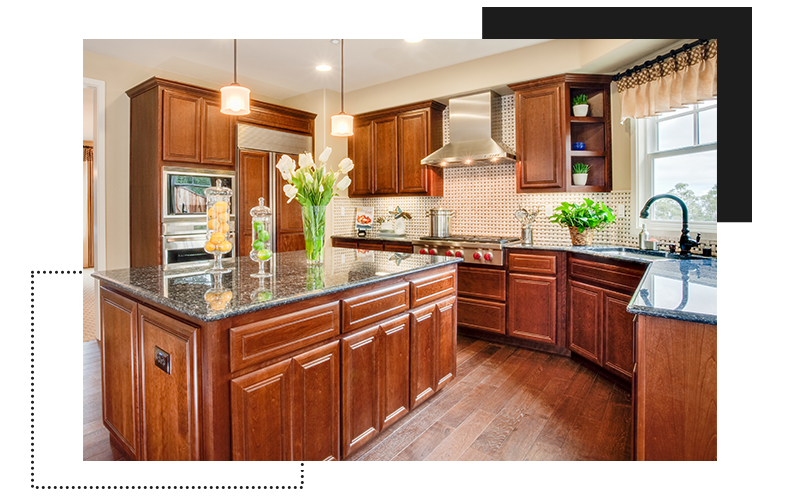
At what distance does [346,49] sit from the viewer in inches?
152

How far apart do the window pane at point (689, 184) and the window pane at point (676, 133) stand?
0.34ft

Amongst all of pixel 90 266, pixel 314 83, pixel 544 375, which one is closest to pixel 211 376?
pixel 544 375

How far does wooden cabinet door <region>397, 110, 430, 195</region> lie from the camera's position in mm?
4547

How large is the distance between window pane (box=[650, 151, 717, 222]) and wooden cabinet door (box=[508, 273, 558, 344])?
1072mm

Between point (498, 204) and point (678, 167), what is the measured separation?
1621 millimetres

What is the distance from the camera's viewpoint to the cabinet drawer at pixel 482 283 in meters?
3.75

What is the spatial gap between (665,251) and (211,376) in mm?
3245

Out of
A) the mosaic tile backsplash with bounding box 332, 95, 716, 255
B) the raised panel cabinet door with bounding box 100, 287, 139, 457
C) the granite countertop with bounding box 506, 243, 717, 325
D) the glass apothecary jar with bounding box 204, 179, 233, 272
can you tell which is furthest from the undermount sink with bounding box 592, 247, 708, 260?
the raised panel cabinet door with bounding box 100, 287, 139, 457

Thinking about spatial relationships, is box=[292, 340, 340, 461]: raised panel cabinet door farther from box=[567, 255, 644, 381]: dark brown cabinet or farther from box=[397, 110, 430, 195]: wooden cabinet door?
box=[397, 110, 430, 195]: wooden cabinet door

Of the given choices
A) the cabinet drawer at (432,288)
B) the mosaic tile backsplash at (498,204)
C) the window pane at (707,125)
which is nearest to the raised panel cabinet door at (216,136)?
the mosaic tile backsplash at (498,204)

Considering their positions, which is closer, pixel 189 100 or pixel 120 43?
pixel 120 43

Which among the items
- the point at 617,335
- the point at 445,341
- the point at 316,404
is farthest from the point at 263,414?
the point at 617,335

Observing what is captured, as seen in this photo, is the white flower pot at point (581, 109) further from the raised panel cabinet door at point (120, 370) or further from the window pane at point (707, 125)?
the raised panel cabinet door at point (120, 370)
